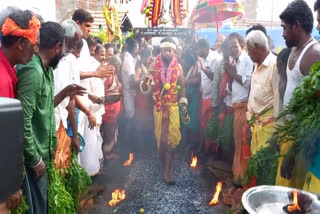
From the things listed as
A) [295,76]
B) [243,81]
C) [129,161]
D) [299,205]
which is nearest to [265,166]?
[295,76]

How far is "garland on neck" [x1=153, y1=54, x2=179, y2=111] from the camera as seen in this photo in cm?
558

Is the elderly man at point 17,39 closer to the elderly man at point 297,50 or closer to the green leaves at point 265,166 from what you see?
the elderly man at point 297,50

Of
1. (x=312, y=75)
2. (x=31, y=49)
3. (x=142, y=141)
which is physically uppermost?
(x=31, y=49)

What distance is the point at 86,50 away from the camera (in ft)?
14.9

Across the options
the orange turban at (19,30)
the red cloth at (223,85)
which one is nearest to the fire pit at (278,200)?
the orange turban at (19,30)

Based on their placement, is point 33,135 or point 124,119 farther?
point 124,119

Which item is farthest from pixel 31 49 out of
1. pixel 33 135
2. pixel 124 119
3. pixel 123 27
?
pixel 123 27

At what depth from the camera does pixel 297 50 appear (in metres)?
3.21

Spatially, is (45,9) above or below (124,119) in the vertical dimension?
above

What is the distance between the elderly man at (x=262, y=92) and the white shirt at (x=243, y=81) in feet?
2.38

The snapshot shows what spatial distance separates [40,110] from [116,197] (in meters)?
2.23

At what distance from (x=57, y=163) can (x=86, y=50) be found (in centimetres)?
183

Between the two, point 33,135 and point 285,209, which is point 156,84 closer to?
point 33,135

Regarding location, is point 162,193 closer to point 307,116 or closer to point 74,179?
point 74,179
